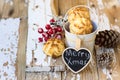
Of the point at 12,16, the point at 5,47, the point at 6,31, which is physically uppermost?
the point at 12,16

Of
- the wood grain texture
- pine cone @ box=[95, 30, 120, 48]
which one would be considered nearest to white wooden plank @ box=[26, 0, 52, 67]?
pine cone @ box=[95, 30, 120, 48]

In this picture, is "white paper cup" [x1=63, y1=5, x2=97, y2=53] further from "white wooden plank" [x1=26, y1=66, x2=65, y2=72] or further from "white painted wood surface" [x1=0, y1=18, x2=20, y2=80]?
"white painted wood surface" [x1=0, y1=18, x2=20, y2=80]

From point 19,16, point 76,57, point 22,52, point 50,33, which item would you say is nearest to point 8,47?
point 22,52

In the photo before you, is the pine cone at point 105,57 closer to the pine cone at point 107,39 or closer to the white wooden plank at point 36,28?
the pine cone at point 107,39

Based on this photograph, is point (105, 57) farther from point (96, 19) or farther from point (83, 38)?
point (96, 19)

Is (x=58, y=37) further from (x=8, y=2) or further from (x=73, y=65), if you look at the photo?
(x=8, y=2)

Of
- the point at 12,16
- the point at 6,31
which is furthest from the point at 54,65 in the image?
the point at 12,16

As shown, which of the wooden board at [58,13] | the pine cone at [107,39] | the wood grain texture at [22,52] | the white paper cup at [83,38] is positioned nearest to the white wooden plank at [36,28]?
the wooden board at [58,13]
